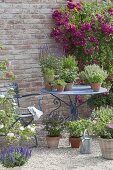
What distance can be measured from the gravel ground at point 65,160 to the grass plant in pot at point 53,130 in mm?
113

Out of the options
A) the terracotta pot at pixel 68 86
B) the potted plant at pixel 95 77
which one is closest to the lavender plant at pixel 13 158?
the terracotta pot at pixel 68 86

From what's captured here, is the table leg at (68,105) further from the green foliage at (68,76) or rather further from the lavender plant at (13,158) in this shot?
the lavender plant at (13,158)

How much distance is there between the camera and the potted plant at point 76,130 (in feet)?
25.7

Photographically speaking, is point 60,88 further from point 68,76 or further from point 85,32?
point 85,32

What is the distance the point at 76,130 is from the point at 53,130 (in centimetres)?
40

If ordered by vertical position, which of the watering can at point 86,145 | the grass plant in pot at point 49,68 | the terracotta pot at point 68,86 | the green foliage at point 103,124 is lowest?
the watering can at point 86,145

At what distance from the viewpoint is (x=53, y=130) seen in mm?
8039

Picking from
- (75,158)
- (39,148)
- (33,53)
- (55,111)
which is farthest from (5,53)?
(75,158)

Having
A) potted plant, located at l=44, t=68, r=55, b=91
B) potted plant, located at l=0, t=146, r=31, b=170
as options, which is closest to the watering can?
potted plant, located at l=44, t=68, r=55, b=91

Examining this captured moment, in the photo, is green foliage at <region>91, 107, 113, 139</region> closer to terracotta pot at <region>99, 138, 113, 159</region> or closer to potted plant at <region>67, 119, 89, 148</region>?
terracotta pot at <region>99, 138, 113, 159</region>

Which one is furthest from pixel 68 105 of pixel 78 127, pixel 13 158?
pixel 13 158

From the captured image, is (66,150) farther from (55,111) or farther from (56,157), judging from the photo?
(55,111)

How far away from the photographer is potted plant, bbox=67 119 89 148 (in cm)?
784

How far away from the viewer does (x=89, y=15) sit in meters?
10.1
